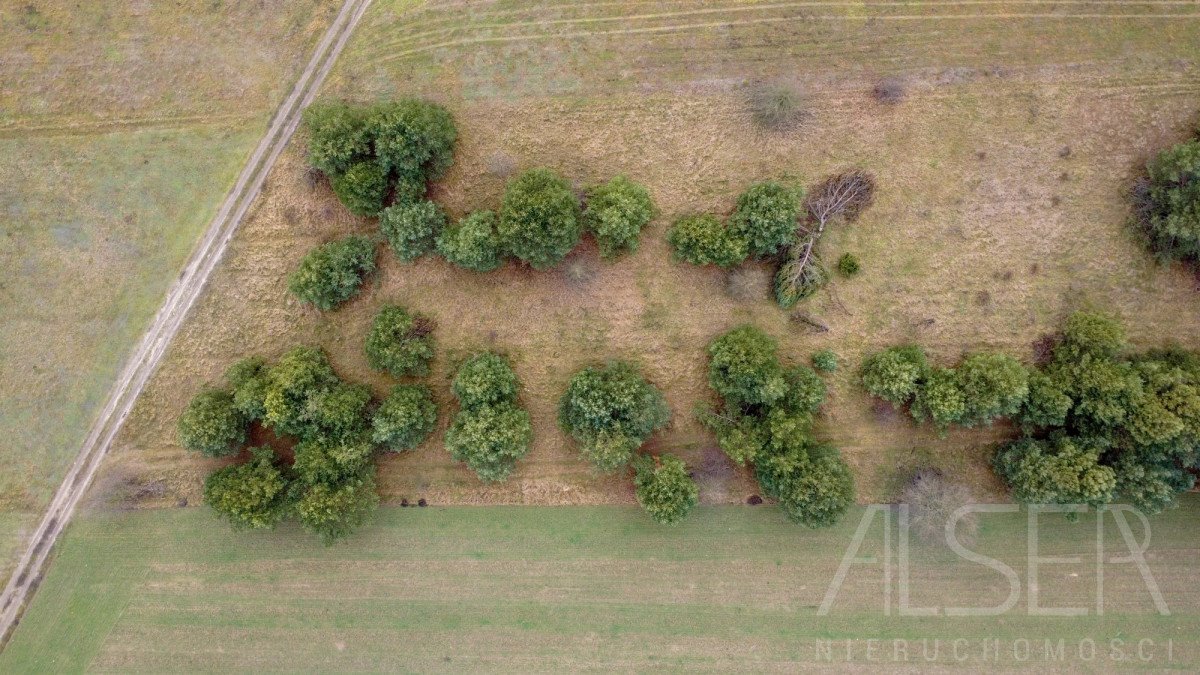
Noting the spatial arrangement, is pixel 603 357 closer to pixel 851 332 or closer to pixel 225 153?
pixel 851 332

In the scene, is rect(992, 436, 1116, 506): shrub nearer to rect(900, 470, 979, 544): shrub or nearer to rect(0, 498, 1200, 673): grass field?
rect(900, 470, 979, 544): shrub

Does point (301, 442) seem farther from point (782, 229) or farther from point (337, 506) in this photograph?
point (782, 229)

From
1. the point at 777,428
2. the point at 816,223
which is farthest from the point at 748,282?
the point at 777,428

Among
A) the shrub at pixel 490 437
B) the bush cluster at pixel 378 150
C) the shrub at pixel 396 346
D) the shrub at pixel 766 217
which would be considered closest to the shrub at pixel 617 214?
the shrub at pixel 766 217

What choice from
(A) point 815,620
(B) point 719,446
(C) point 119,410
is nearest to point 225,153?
(C) point 119,410

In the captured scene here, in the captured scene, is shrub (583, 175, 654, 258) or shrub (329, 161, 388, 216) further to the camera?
shrub (329, 161, 388, 216)

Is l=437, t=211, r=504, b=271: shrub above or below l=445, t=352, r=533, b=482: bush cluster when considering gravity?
above

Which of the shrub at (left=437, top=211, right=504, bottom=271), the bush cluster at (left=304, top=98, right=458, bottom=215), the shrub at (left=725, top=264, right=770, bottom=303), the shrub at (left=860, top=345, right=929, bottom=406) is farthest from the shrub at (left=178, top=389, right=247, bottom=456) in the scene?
the shrub at (left=860, top=345, right=929, bottom=406)

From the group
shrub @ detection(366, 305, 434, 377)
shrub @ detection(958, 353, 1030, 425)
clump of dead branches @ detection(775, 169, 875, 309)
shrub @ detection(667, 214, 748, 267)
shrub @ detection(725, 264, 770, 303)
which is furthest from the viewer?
shrub @ detection(725, 264, 770, 303)
